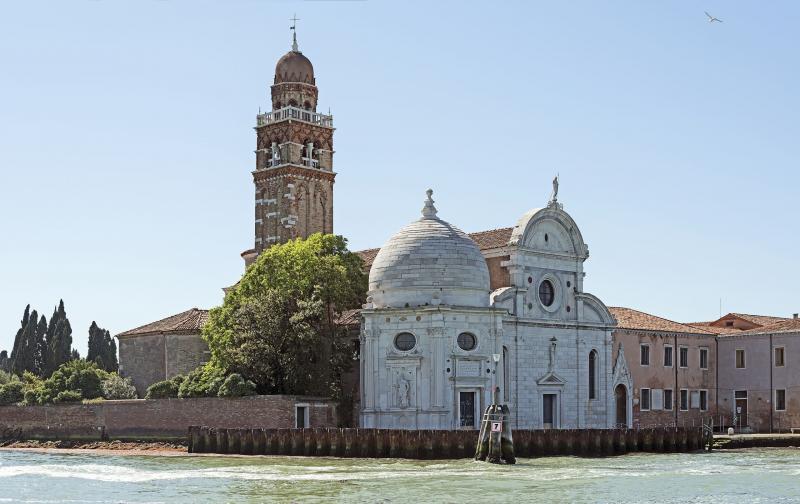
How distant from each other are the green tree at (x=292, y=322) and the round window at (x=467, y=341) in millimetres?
5275

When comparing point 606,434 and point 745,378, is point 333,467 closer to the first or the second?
point 606,434

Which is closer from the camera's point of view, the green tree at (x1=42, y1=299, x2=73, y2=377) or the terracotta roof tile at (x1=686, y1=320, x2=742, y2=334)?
the terracotta roof tile at (x1=686, y1=320, x2=742, y2=334)

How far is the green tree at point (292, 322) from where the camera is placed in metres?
53.7

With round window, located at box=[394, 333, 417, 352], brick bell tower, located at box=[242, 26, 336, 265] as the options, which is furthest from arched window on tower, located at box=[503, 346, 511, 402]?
brick bell tower, located at box=[242, 26, 336, 265]

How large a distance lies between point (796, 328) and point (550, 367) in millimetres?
14007

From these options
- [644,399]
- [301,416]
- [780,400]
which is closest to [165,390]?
[301,416]

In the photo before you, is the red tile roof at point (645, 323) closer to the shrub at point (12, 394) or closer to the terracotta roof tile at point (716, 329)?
the terracotta roof tile at point (716, 329)

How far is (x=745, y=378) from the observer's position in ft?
214

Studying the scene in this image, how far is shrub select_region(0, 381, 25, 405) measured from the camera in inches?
2456

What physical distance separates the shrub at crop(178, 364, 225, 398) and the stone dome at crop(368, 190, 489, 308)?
6920 millimetres

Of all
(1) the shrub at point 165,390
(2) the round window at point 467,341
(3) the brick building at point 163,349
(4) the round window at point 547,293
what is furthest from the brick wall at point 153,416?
(4) the round window at point 547,293

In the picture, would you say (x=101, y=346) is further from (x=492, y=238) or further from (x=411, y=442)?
(x=411, y=442)

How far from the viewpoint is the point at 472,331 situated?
52.1 metres

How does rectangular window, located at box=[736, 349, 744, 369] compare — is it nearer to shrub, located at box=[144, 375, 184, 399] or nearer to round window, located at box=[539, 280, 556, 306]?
round window, located at box=[539, 280, 556, 306]
